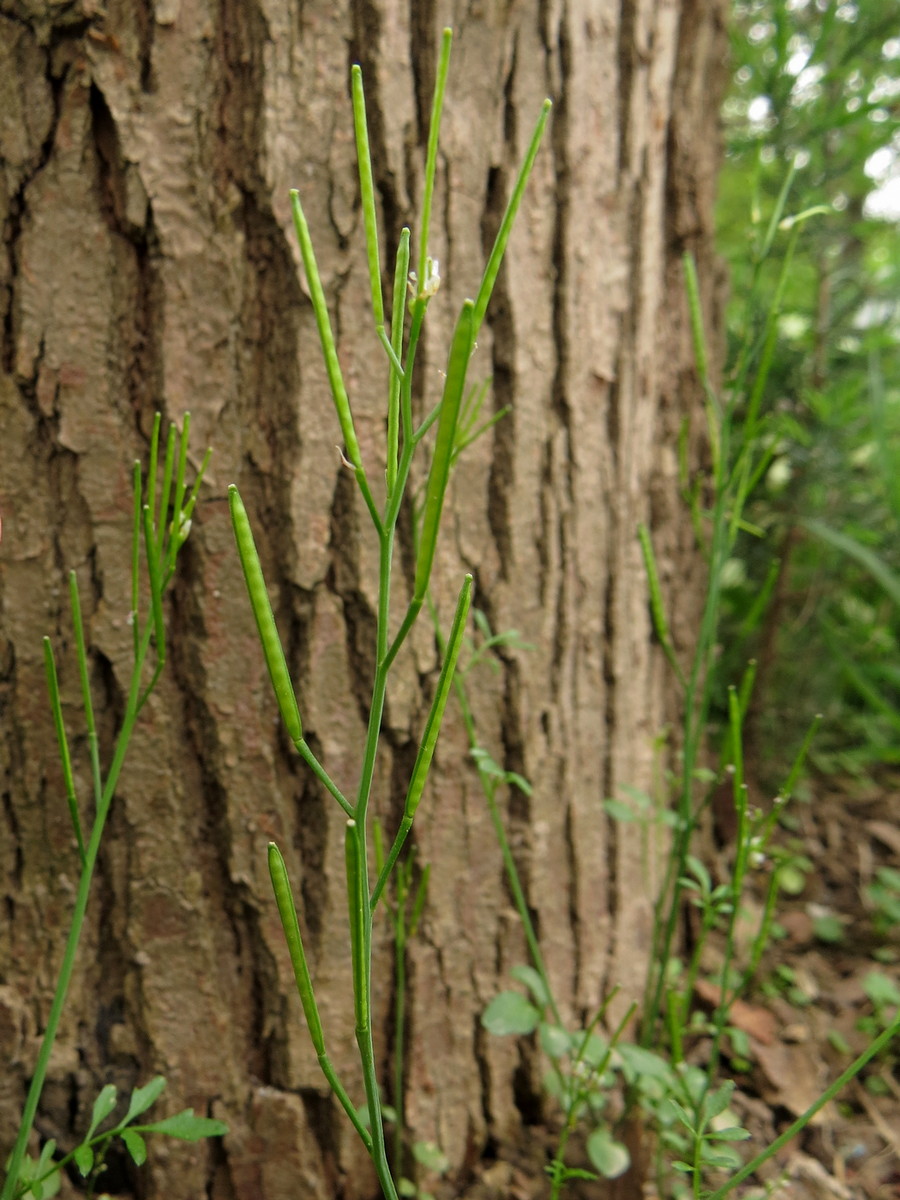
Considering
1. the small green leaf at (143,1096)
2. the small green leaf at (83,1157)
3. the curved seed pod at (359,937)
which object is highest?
the curved seed pod at (359,937)

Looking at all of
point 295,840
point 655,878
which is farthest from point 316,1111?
point 655,878

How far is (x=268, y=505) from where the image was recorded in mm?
996

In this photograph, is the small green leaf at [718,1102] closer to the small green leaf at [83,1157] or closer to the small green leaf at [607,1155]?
the small green leaf at [607,1155]

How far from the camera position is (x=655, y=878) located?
4.42 ft

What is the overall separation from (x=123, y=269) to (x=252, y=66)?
252 millimetres

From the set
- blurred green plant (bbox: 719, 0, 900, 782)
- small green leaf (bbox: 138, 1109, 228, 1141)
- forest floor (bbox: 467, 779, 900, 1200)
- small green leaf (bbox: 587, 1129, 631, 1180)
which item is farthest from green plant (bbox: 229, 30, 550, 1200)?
blurred green plant (bbox: 719, 0, 900, 782)

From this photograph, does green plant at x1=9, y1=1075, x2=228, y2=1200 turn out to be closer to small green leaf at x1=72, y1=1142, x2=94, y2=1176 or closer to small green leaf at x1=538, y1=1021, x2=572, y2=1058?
small green leaf at x1=72, y1=1142, x2=94, y2=1176

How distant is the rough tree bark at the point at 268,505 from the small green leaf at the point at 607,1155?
6.0 inches

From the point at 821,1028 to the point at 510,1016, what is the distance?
0.68 m

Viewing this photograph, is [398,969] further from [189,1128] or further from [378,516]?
[378,516]

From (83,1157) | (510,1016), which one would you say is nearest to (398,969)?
(510,1016)

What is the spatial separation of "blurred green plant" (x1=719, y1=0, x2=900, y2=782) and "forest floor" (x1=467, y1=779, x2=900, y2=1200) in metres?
0.18

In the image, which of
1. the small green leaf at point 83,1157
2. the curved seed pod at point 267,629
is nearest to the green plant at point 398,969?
the small green leaf at point 83,1157

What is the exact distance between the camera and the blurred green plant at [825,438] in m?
1.64
